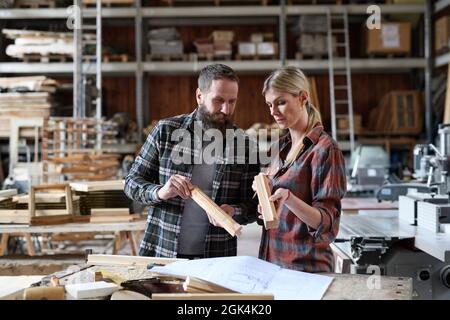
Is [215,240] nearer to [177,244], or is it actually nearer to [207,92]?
[177,244]

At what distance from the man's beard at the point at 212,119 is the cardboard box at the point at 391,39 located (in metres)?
7.25

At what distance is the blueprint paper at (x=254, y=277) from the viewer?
1376 mm

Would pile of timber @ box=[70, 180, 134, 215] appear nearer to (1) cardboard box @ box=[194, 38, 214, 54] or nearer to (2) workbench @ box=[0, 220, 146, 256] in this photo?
(2) workbench @ box=[0, 220, 146, 256]

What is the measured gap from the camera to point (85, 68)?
851 centimetres

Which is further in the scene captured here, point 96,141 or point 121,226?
point 96,141

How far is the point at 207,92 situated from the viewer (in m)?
1.97

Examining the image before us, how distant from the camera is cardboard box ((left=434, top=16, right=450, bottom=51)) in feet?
26.9

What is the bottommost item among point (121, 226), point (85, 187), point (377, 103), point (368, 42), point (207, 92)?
point (121, 226)

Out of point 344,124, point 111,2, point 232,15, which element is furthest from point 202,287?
point 111,2

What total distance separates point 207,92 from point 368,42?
7.40 meters

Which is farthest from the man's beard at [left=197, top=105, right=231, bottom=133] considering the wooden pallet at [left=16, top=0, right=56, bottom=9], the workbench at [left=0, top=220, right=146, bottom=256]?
the wooden pallet at [left=16, top=0, right=56, bottom=9]
